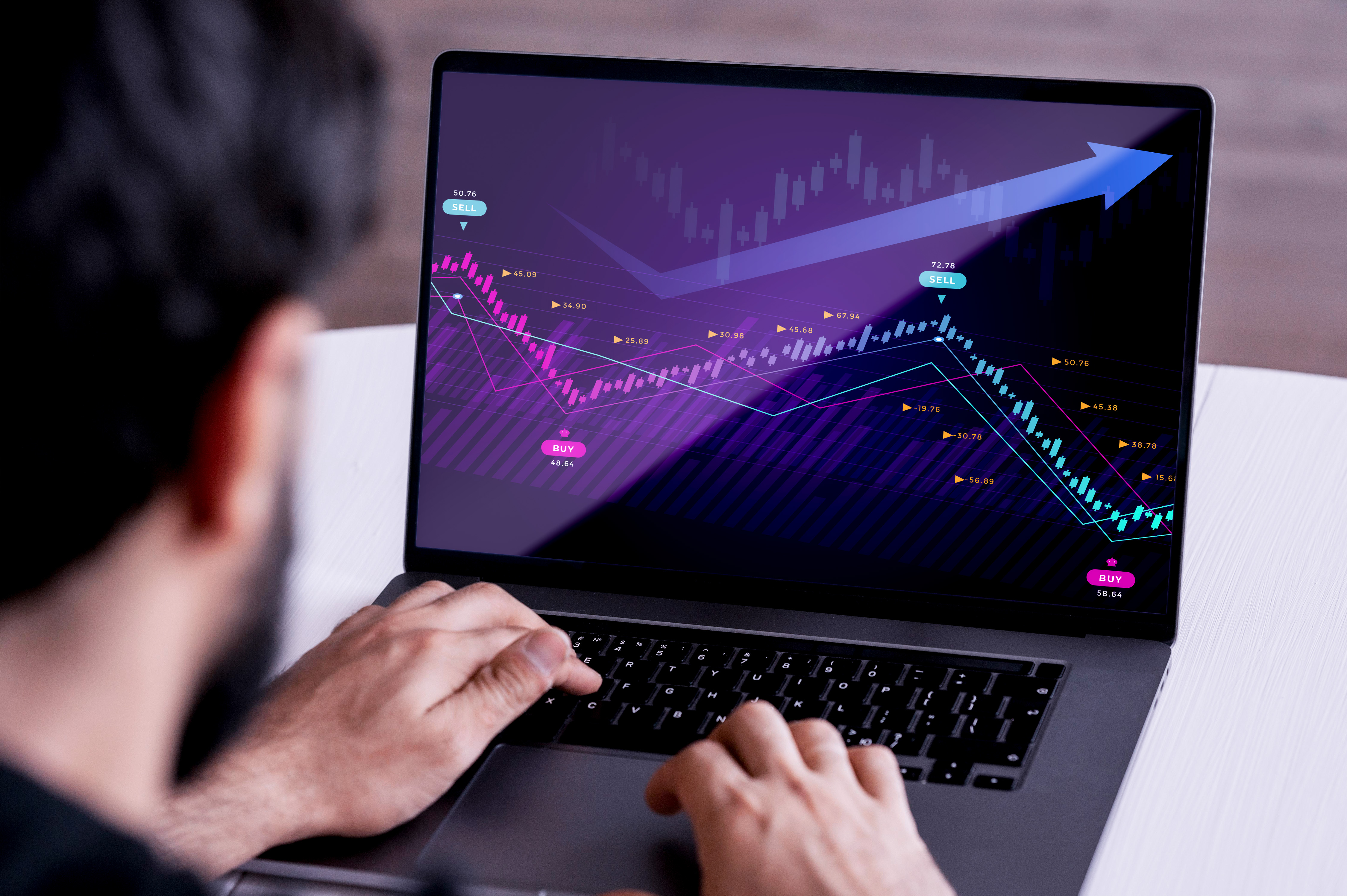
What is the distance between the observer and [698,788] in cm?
63

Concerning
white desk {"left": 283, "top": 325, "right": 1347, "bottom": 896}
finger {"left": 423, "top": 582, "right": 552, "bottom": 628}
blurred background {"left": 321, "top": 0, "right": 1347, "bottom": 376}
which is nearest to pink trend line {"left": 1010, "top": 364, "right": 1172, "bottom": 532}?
white desk {"left": 283, "top": 325, "right": 1347, "bottom": 896}

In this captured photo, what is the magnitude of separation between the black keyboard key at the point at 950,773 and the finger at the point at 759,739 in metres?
0.10

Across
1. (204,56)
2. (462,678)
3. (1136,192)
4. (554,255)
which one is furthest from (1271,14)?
(204,56)

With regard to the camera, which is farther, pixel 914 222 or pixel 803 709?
pixel 914 222

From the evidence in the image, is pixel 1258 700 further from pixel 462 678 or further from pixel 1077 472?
pixel 462 678

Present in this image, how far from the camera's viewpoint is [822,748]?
2.17ft

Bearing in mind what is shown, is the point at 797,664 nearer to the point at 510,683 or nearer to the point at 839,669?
the point at 839,669

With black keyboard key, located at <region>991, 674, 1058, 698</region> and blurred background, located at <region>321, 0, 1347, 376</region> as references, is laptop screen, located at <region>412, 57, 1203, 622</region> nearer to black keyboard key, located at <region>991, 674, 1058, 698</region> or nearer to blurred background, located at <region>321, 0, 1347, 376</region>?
black keyboard key, located at <region>991, 674, 1058, 698</region>

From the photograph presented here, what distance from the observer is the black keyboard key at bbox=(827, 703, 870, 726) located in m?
0.75

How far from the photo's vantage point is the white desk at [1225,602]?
658 millimetres

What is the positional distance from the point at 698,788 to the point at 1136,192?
1.85 ft

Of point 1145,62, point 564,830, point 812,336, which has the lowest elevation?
point 564,830

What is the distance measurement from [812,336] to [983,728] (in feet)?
1.11

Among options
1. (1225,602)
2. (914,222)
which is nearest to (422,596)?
(914,222)
